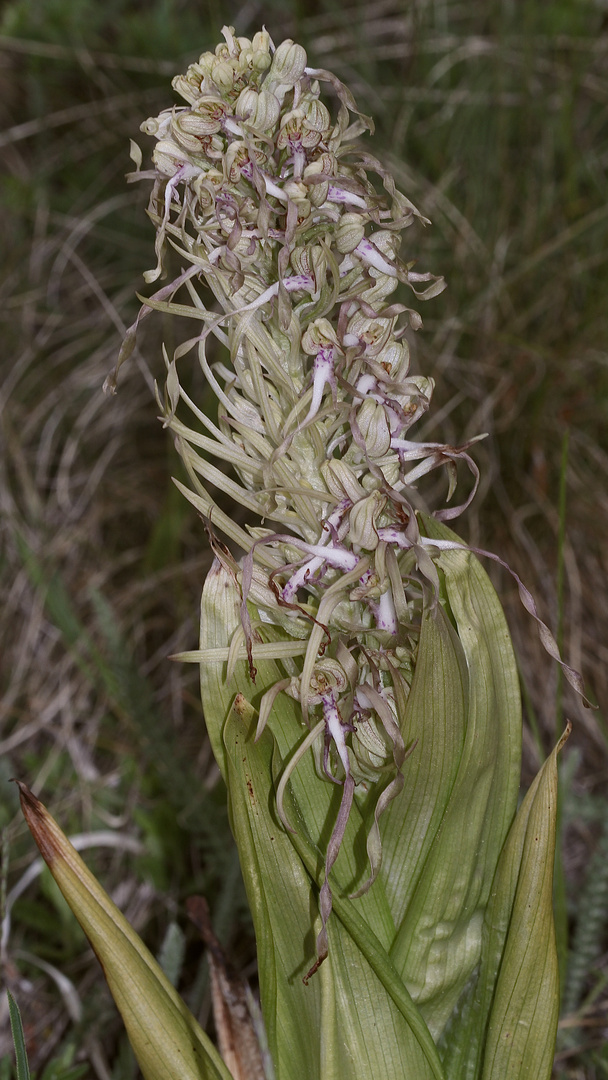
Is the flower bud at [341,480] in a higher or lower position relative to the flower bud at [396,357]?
lower

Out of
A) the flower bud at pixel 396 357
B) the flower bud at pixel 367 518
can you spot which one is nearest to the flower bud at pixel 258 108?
the flower bud at pixel 396 357

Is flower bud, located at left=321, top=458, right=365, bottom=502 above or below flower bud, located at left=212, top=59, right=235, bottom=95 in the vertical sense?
below

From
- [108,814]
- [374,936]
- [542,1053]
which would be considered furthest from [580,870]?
[374,936]

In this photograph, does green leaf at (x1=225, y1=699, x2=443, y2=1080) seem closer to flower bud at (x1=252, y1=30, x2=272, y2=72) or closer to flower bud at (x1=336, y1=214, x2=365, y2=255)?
flower bud at (x1=336, y1=214, x2=365, y2=255)

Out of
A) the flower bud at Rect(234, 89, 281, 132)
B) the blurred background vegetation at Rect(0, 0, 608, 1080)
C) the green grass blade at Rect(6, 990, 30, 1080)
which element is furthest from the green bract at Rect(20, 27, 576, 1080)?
the blurred background vegetation at Rect(0, 0, 608, 1080)

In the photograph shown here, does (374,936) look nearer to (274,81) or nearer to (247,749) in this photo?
(247,749)

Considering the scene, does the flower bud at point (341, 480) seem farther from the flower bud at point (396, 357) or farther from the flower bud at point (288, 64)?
the flower bud at point (288, 64)
